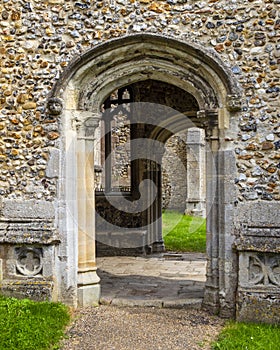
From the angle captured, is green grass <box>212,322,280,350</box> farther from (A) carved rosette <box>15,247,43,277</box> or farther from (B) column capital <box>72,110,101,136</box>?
(B) column capital <box>72,110,101,136</box>

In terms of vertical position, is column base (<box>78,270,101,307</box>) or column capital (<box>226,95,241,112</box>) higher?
column capital (<box>226,95,241,112</box>)

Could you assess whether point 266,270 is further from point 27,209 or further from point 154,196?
point 154,196

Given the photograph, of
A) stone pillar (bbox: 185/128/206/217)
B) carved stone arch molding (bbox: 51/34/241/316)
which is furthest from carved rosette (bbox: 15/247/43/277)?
stone pillar (bbox: 185/128/206/217)

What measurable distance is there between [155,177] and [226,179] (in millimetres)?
5033

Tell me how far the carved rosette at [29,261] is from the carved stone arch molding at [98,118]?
0.30 metres

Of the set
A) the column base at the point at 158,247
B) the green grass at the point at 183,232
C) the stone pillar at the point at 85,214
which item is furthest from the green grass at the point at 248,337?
the green grass at the point at 183,232

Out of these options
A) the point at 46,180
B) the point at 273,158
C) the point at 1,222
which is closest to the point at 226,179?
the point at 273,158

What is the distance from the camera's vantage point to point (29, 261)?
5652mm

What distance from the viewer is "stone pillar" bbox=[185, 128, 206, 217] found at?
17.6 meters

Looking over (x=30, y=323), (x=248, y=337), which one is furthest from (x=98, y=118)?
(x=248, y=337)

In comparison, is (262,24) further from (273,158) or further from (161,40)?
(273,158)

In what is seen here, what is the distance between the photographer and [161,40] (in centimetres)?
537

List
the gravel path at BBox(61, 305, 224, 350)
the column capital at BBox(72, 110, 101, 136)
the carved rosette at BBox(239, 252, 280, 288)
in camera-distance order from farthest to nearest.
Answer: the column capital at BBox(72, 110, 101, 136)
the carved rosette at BBox(239, 252, 280, 288)
the gravel path at BBox(61, 305, 224, 350)

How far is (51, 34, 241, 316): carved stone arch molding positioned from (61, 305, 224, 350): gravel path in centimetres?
32
